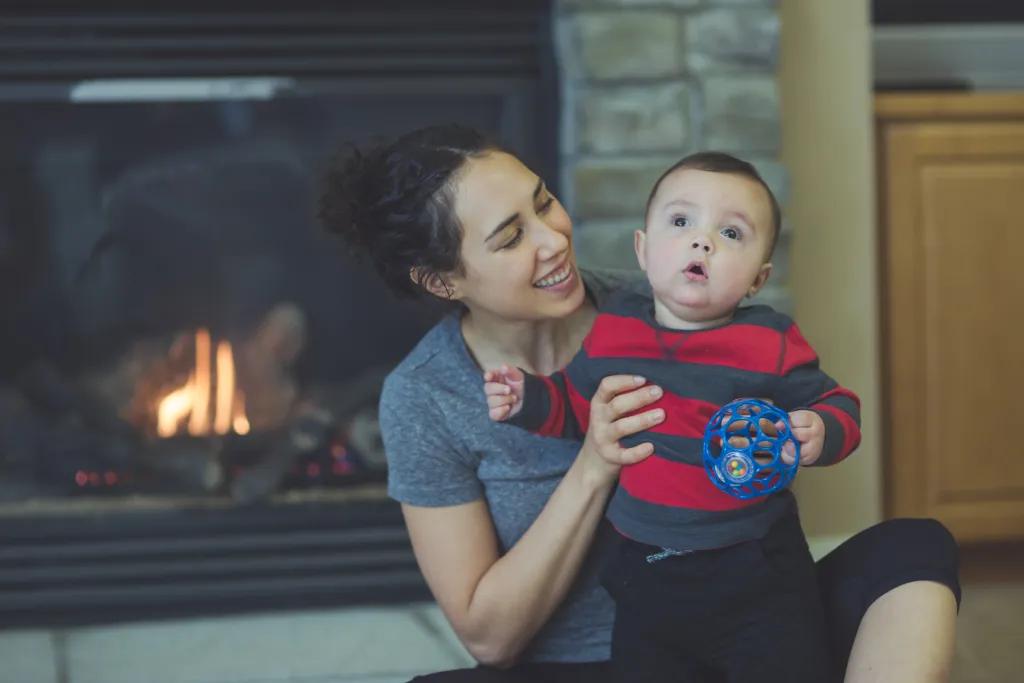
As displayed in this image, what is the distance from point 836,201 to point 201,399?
1.26 meters

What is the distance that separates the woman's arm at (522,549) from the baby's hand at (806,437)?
0.14 metres

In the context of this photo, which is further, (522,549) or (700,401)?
(522,549)

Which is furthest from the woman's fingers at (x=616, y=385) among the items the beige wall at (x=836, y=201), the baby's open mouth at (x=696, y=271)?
the beige wall at (x=836, y=201)

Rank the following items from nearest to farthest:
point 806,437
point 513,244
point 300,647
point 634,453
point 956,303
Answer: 1. point 806,437
2. point 634,453
3. point 513,244
4. point 300,647
5. point 956,303

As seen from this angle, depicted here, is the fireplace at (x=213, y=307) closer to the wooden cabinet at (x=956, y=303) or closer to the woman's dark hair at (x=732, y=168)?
the wooden cabinet at (x=956, y=303)

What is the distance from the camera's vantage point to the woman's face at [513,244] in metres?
1.20

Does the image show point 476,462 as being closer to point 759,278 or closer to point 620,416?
point 620,416

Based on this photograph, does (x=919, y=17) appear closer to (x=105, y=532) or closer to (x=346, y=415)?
(x=346, y=415)

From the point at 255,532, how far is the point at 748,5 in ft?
4.28

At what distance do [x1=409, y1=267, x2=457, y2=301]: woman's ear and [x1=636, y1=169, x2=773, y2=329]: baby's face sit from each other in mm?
255

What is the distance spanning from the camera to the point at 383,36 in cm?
214

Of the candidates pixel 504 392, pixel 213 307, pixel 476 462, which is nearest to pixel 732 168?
pixel 504 392

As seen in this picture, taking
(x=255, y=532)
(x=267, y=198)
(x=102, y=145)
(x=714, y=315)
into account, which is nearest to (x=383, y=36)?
(x=267, y=198)

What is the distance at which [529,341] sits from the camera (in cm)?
130
